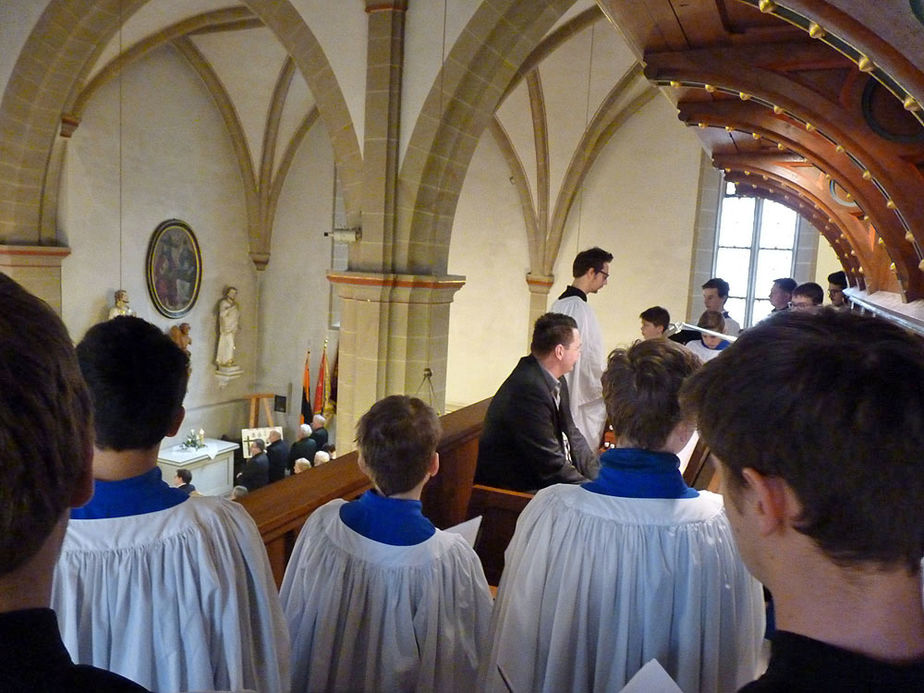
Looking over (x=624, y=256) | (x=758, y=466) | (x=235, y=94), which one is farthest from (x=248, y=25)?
(x=758, y=466)

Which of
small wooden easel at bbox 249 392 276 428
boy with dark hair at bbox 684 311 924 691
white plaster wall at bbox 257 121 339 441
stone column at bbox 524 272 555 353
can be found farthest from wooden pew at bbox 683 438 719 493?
small wooden easel at bbox 249 392 276 428

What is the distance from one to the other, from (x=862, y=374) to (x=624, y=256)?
38.2 feet

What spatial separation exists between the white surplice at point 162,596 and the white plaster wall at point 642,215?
35.6 ft

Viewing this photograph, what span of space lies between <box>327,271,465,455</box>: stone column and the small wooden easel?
722cm

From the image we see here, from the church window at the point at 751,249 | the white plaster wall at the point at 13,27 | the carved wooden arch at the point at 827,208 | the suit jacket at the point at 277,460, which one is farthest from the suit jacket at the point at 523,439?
the church window at the point at 751,249

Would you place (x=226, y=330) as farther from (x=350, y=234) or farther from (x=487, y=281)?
(x=350, y=234)

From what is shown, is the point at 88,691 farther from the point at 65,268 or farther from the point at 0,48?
the point at 65,268

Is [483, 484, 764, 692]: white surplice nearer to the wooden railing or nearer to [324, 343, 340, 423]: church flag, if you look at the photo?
the wooden railing

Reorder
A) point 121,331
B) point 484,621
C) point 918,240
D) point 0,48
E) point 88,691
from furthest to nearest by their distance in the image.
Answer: point 0,48 → point 918,240 → point 484,621 → point 121,331 → point 88,691

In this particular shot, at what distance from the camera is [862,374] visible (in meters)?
0.70

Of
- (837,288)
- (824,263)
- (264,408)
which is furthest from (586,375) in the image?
(264,408)

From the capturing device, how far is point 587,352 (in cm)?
422

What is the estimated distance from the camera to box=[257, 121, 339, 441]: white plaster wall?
1357cm

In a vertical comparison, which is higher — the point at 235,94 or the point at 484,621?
the point at 235,94
